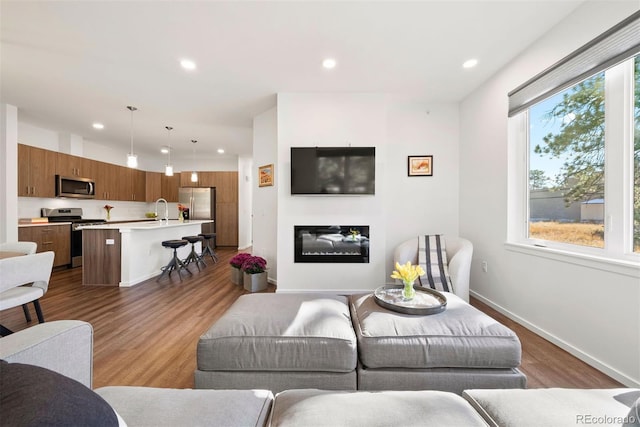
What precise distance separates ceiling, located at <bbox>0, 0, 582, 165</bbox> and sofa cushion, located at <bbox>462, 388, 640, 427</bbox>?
8.13ft

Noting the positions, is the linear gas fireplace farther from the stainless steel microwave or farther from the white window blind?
the stainless steel microwave

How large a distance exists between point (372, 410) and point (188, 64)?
331 centimetres

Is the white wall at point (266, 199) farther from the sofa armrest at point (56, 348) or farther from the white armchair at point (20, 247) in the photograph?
the sofa armrest at point (56, 348)

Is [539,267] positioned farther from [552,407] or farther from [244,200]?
[244,200]

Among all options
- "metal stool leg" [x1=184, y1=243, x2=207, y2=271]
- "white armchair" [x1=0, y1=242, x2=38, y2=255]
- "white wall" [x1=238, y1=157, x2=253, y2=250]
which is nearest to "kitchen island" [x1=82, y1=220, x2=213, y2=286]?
"metal stool leg" [x1=184, y1=243, x2=207, y2=271]

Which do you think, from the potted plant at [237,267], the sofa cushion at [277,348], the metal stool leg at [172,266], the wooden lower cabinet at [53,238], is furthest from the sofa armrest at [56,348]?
the wooden lower cabinet at [53,238]

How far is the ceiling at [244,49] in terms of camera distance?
192 cm

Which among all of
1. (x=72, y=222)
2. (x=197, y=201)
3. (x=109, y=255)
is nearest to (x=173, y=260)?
(x=109, y=255)

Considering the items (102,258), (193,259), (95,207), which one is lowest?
(193,259)

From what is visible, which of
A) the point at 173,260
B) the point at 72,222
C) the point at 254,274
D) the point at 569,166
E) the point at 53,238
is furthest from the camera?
the point at 72,222

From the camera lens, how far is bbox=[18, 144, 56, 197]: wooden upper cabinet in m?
3.93

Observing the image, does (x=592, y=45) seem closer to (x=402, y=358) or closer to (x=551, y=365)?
(x=551, y=365)

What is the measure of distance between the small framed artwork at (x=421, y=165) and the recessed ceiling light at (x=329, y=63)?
1699 mm

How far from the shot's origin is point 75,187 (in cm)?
473
